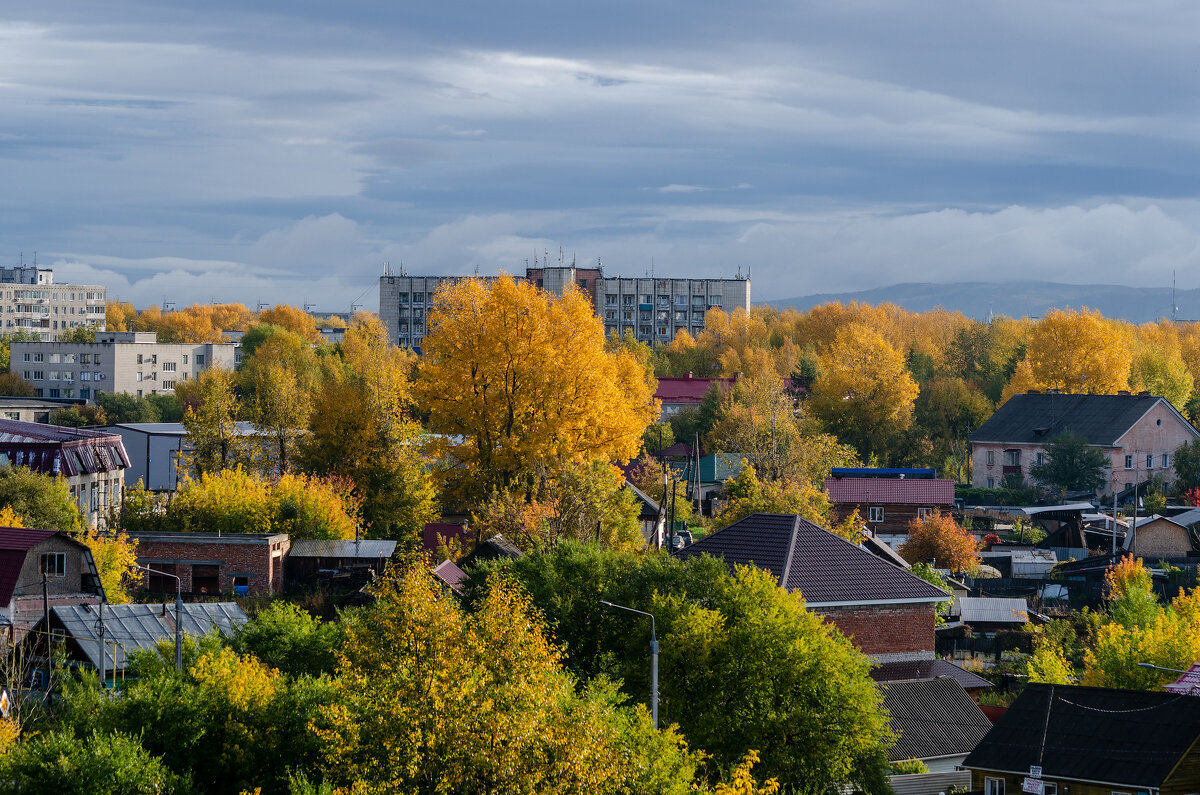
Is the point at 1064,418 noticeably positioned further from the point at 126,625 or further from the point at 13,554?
the point at 13,554

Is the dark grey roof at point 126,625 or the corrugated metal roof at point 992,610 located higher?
the dark grey roof at point 126,625

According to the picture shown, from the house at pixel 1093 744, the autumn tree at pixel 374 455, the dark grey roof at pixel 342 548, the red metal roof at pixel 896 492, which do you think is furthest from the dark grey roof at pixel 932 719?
the red metal roof at pixel 896 492

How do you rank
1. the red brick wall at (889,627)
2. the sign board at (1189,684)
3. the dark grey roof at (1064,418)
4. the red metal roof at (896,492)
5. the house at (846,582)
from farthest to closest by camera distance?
the dark grey roof at (1064,418)
the red metal roof at (896,492)
the red brick wall at (889,627)
the house at (846,582)
the sign board at (1189,684)

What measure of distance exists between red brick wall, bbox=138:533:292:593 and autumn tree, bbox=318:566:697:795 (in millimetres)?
30748

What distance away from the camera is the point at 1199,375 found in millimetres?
128750

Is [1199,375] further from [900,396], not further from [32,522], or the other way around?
[32,522]

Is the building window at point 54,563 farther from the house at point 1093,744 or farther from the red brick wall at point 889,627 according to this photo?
the house at point 1093,744

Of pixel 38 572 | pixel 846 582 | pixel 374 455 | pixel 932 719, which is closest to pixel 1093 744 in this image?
pixel 932 719

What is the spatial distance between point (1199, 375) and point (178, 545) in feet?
349

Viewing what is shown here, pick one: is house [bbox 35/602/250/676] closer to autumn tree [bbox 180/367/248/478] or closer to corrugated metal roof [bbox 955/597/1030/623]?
autumn tree [bbox 180/367/248/478]

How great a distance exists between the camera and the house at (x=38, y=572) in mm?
41000

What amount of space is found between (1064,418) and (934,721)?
6068 centimetres

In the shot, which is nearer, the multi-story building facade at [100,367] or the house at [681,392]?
the house at [681,392]

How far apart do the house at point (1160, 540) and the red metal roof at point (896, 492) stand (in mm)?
9449
